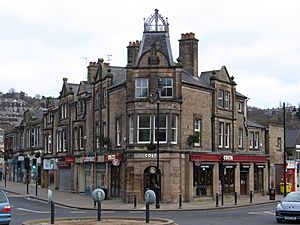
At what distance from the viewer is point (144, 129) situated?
138 ft

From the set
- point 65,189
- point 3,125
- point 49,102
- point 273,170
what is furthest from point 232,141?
point 3,125

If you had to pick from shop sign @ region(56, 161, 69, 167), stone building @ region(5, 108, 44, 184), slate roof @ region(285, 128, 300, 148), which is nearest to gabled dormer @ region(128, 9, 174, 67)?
shop sign @ region(56, 161, 69, 167)

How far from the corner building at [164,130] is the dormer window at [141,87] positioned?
7 centimetres

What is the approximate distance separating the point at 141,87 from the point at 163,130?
3.59 m

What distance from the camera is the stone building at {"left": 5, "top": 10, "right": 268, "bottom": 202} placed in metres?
41.9

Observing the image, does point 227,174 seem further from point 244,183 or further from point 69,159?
point 69,159

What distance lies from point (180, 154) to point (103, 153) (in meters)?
8.13

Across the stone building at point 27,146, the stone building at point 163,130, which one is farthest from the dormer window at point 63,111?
the stone building at point 27,146

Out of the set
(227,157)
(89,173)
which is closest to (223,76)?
(227,157)

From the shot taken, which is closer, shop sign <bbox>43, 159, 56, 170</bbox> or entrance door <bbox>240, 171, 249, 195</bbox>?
entrance door <bbox>240, 171, 249, 195</bbox>

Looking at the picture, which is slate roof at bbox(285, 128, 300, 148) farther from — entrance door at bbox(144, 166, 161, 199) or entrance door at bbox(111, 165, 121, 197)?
entrance door at bbox(144, 166, 161, 199)

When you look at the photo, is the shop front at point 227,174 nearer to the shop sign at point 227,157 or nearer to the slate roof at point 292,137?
the shop sign at point 227,157

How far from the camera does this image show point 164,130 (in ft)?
138

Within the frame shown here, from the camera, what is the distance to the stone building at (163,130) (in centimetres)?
4194
